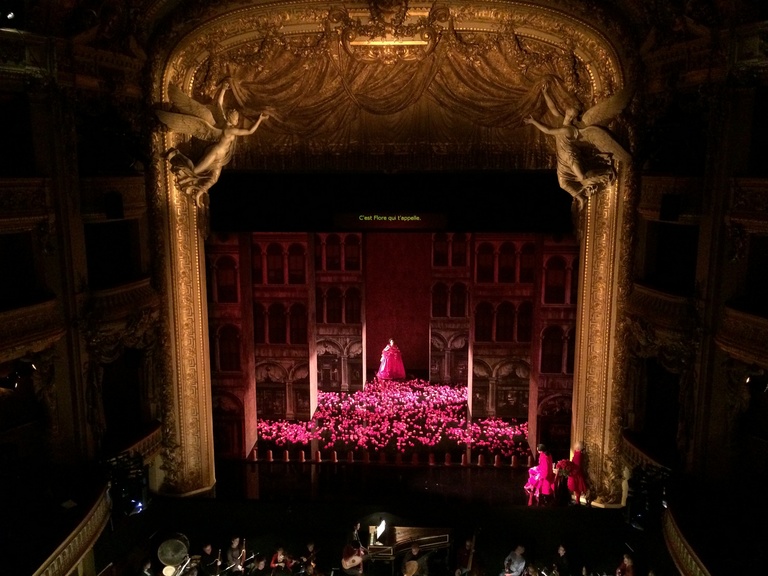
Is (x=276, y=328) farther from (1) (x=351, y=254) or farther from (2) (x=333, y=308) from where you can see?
(1) (x=351, y=254)

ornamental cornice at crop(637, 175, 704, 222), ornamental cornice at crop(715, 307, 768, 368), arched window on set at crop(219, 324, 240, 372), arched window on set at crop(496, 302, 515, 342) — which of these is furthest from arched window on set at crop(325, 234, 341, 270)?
ornamental cornice at crop(715, 307, 768, 368)

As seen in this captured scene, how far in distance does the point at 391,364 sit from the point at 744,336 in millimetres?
9190

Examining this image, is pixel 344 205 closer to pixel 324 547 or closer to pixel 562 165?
pixel 562 165

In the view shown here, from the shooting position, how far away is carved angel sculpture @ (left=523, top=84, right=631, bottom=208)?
815 centimetres

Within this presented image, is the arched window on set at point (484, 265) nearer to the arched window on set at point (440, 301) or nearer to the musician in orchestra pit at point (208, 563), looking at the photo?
the arched window on set at point (440, 301)

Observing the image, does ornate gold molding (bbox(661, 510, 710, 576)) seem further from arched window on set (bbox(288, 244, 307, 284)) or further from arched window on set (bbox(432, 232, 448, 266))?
arched window on set (bbox(432, 232, 448, 266))

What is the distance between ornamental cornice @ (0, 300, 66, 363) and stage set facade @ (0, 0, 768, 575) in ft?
0.11

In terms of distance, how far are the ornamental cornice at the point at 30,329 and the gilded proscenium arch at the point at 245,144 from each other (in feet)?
6.61

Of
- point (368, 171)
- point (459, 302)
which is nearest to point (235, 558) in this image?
point (368, 171)

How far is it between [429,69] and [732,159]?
166 inches

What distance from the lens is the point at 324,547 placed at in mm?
8656

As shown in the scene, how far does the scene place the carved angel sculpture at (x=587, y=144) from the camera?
8.15m

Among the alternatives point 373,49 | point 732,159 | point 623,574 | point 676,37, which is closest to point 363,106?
point 373,49

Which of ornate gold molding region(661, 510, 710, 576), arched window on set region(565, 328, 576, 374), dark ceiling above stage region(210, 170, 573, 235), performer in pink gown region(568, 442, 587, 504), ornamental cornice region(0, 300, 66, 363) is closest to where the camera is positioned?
ornate gold molding region(661, 510, 710, 576)
